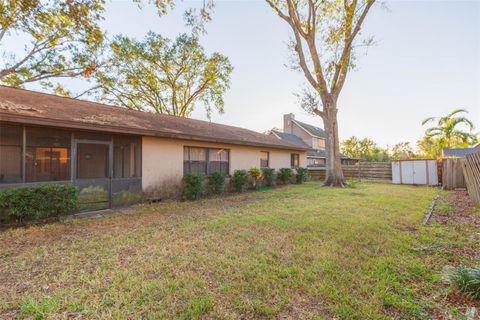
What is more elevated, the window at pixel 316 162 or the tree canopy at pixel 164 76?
the tree canopy at pixel 164 76

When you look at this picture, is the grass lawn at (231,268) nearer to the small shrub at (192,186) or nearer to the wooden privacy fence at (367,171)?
the small shrub at (192,186)

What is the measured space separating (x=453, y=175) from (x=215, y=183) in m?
12.5

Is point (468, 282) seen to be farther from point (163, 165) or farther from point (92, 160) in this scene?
point (92, 160)

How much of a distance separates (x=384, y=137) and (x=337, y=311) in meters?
43.6

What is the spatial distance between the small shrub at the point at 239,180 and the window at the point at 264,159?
2801 mm

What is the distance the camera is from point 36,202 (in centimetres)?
508

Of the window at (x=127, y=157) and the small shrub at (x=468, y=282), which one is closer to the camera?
the small shrub at (x=468, y=282)

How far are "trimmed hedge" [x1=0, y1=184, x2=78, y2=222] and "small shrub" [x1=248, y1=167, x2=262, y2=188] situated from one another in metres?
8.00

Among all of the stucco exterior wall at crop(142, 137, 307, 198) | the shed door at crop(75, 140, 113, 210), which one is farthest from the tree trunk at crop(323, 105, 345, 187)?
the shed door at crop(75, 140, 113, 210)

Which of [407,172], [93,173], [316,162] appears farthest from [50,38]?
[316,162]

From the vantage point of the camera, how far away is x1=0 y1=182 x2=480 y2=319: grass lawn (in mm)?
2256

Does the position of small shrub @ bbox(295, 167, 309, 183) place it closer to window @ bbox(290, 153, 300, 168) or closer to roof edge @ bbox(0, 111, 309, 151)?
window @ bbox(290, 153, 300, 168)

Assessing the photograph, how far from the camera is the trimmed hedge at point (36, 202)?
481 centimetres

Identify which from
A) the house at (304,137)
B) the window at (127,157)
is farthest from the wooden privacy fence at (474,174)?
the house at (304,137)
